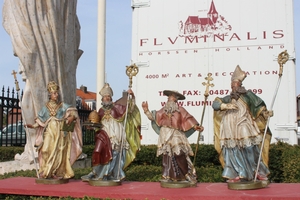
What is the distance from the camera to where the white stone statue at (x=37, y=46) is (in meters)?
9.20

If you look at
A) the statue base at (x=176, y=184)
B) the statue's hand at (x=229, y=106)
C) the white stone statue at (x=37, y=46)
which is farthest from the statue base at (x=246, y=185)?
the white stone statue at (x=37, y=46)

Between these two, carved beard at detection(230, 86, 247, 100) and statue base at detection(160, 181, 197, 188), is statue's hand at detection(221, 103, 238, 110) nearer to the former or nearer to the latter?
carved beard at detection(230, 86, 247, 100)

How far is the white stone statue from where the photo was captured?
920 centimetres

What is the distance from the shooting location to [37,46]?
935cm

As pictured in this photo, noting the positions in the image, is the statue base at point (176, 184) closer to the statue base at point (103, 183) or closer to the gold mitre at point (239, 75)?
the statue base at point (103, 183)

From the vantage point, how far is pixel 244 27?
9992 mm

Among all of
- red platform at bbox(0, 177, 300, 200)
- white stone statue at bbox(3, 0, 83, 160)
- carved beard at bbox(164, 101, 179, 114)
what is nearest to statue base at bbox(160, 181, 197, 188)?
red platform at bbox(0, 177, 300, 200)

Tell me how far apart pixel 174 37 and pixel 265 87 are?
269 cm

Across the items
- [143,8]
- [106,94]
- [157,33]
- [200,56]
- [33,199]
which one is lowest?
Result: [33,199]

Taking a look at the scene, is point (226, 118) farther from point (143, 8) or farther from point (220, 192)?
point (143, 8)

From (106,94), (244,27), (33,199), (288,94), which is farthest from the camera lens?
(244,27)

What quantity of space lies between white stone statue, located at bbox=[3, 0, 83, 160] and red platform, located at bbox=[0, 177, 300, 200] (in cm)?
291

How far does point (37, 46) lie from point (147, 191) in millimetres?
5119

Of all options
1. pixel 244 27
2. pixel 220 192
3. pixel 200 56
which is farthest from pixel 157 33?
pixel 220 192
